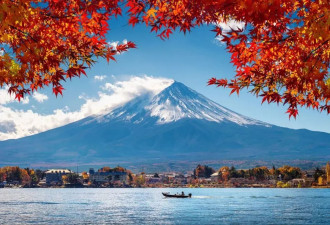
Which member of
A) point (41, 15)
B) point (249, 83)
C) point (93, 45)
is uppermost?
point (41, 15)

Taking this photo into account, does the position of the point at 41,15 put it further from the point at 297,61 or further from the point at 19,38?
the point at 297,61

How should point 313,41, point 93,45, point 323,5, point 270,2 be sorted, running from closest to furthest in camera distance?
point 270,2 < point 323,5 < point 313,41 < point 93,45

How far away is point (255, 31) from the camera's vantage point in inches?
397

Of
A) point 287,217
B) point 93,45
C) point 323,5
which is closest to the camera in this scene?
point 323,5

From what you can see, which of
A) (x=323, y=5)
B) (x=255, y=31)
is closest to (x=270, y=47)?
(x=255, y=31)

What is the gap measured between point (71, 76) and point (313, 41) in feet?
16.7

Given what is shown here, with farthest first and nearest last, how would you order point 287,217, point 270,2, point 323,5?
1. point 287,217
2. point 323,5
3. point 270,2

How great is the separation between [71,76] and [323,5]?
5265 millimetres

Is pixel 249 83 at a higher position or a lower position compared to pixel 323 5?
lower

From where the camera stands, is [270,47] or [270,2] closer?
[270,2]

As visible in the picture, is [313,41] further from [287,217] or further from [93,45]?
[287,217]

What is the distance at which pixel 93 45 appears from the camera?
35.2ft

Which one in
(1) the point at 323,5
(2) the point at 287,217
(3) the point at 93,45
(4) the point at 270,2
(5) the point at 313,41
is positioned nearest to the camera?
(4) the point at 270,2

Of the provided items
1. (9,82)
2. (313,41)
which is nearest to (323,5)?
(313,41)
